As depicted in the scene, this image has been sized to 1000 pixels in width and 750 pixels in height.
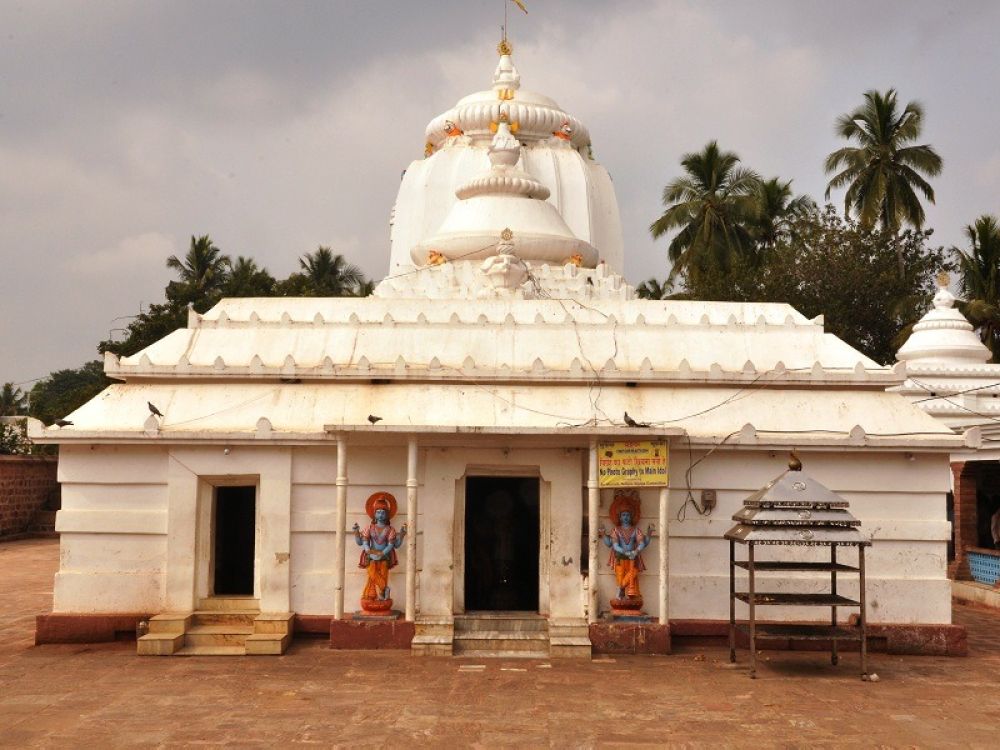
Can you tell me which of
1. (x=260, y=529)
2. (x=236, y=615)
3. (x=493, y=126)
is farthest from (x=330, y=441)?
(x=493, y=126)

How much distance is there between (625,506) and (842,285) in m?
24.4

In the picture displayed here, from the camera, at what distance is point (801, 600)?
11359 mm

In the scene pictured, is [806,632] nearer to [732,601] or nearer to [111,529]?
[732,601]

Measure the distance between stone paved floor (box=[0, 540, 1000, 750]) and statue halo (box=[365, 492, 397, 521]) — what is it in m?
1.69

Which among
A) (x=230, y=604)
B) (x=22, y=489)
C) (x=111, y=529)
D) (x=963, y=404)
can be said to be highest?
(x=963, y=404)

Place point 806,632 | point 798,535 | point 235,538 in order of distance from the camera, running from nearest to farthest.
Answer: point 798,535 → point 806,632 → point 235,538

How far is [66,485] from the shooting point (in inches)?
496

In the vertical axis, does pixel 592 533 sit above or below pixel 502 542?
above

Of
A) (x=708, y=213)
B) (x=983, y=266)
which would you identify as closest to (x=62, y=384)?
(x=708, y=213)

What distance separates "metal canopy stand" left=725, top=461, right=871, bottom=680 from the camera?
35.7 ft

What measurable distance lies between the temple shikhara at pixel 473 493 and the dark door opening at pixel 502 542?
3 centimetres

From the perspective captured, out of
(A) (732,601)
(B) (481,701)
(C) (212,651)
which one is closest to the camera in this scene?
(B) (481,701)

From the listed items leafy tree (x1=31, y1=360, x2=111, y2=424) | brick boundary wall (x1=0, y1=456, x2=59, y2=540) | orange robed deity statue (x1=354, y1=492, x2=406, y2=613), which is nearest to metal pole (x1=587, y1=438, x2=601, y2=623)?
orange robed deity statue (x1=354, y1=492, x2=406, y2=613)

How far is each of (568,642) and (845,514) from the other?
3.46m
